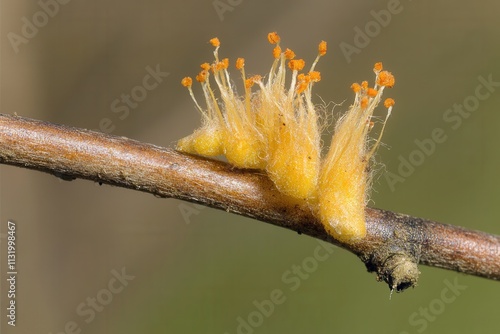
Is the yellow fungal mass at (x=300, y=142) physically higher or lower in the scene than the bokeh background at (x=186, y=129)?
lower

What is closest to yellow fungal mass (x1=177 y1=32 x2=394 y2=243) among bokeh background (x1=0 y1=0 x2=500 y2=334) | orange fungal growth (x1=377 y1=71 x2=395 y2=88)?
orange fungal growth (x1=377 y1=71 x2=395 y2=88)

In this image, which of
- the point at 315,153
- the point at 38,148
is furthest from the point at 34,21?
the point at 315,153

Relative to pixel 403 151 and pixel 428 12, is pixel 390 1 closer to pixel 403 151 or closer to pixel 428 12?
pixel 428 12

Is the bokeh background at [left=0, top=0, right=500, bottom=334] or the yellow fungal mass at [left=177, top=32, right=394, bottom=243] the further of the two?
the bokeh background at [left=0, top=0, right=500, bottom=334]

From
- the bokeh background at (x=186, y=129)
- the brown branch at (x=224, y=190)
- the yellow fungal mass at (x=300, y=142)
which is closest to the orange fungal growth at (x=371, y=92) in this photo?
the yellow fungal mass at (x=300, y=142)

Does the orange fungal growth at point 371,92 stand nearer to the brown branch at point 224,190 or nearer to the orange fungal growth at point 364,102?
the orange fungal growth at point 364,102

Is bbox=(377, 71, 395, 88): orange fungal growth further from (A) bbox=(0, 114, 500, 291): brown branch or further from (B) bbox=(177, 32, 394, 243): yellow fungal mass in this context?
(A) bbox=(0, 114, 500, 291): brown branch
